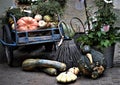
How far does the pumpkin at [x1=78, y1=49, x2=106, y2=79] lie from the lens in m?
5.29

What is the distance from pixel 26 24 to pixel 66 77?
5.02 ft

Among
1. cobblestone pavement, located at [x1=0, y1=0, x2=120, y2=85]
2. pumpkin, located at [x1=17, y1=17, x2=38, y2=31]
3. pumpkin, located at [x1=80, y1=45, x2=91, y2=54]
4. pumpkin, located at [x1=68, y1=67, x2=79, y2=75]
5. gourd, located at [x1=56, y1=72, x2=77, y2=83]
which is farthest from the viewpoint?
pumpkin, located at [x1=17, y1=17, x2=38, y2=31]

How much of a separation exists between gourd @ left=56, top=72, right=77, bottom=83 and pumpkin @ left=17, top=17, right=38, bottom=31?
1.30 m

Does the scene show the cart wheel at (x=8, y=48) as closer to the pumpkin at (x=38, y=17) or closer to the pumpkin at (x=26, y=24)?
the pumpkin at (x=26, y=24)

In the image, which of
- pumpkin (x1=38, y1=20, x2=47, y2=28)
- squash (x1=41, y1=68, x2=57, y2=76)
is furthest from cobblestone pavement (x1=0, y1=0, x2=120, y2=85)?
pumpkin (x1=38, y1=20, x2=47, y2=28)

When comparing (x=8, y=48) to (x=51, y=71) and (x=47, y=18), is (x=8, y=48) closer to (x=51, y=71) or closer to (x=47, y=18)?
(x=47, y=18)

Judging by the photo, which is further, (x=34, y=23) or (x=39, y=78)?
(x=34, y=23)

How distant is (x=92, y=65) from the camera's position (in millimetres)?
5297

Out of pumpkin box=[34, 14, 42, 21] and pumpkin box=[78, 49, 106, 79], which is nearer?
pumpkin box=[78, 49, 106, 79]

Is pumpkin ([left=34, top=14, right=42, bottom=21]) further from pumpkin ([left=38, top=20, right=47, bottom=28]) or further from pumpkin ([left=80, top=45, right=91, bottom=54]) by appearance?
pumpkin ([left=80, top=45, right=91, bottom=54])

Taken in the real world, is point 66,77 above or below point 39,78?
above

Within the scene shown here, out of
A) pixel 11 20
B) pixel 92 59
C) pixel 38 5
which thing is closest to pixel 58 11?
pixel 38 5

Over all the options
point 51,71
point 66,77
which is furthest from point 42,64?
point 66,77

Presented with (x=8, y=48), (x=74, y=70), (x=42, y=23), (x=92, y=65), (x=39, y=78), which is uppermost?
(x=42, y=23)
